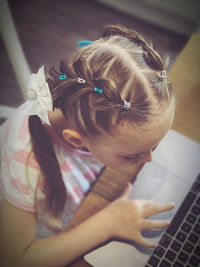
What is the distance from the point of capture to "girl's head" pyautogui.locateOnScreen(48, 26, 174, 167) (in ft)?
1.18

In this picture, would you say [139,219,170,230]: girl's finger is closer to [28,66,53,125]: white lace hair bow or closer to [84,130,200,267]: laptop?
[84,130,200,267]: laptop

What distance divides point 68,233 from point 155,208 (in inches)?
6.2

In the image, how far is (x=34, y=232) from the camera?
44 centimetres

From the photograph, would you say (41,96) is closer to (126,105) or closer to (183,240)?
(126,105)

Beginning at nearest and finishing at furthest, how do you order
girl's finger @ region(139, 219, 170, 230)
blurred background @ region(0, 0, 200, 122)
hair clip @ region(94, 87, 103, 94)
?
1. hair clip @ region(94, 87, 103, 94)
2. girl's finger @ region(139, 219, 170, 230)
3. blurred background @ region(0, 0, 200, 122)

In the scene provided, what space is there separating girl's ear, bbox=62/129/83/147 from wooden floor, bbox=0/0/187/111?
677mm

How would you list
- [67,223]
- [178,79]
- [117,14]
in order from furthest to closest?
[117,14] → [178,79] → [67,223]

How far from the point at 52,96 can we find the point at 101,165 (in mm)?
191

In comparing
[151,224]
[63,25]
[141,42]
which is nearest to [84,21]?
[63,25]

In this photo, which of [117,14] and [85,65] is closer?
[85,65]

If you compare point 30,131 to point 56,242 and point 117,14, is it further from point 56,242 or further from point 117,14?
point 117,14

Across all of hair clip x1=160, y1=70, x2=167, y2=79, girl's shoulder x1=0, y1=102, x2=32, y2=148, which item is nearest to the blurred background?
girl's shoulder x1=0, y1=102, x2=32, y2=148

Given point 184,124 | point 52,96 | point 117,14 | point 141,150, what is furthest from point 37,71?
point 117,14

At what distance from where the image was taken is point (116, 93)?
36 cm
